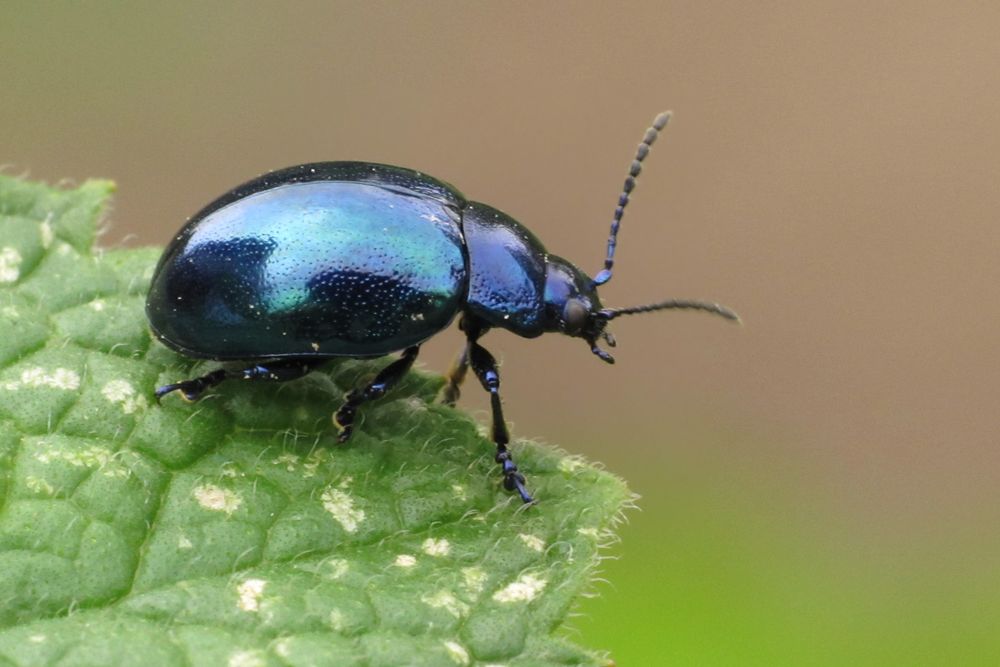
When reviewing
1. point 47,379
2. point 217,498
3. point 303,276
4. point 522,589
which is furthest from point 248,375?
point 522,589

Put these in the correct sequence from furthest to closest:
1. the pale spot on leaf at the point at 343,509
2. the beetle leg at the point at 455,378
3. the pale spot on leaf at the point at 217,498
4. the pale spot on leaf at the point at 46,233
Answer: the beetle leg at the point at 455,378 → the pale spot on leaf at the point at 46,233 → the pale spot on leaf at the point at 343,509 → the pale spot on leaf at the point at 217,498

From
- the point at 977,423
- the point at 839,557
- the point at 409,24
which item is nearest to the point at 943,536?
the point at 839,557

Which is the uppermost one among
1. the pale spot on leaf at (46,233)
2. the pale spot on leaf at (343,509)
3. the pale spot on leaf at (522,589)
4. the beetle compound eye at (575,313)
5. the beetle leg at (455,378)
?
the beetle compound eye at (575,313)

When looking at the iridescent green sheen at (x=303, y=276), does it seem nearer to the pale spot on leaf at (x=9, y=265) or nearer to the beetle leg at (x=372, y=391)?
the beetle leg at (x=372, y=391)

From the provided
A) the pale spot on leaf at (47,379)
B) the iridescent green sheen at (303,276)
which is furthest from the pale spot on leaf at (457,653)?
the pale spot on leaf at (47,379)

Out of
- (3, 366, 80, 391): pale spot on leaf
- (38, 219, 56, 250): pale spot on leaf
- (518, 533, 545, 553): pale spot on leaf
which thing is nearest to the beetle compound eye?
(518, 533, 545, 553): pale spot on leaf

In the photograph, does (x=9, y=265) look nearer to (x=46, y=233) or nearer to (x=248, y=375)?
(x=46, y=233)
